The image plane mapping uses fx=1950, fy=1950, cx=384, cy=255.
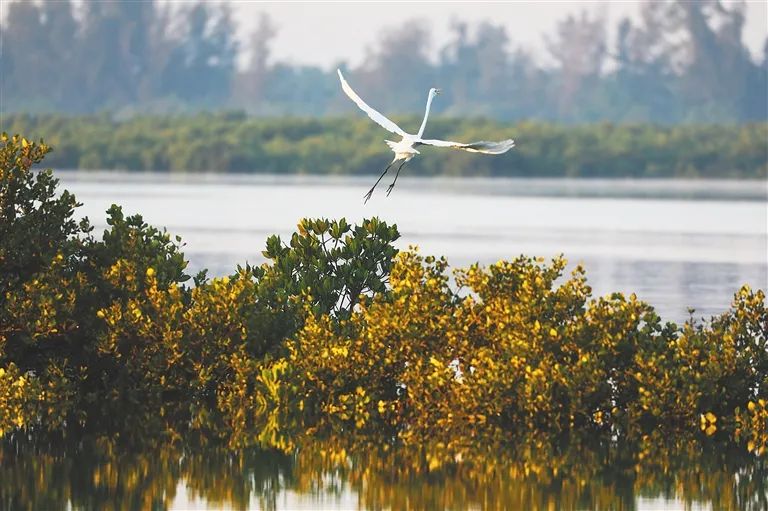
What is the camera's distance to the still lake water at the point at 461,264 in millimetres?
14742

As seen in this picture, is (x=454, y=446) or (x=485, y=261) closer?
(x=454, y=446)

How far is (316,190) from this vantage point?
7044cm

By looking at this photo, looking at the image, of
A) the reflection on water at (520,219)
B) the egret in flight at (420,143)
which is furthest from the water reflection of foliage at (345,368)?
the reflection on water at (520,219)

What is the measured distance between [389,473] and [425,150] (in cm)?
7665

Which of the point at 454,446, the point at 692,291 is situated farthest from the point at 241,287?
the point at 692,291

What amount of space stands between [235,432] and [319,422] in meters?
0.77

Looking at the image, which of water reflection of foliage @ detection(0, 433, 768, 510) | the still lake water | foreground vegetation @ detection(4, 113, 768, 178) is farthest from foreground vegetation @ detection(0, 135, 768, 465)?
foreground vegetation @ detection(4, 113, 768, 178)

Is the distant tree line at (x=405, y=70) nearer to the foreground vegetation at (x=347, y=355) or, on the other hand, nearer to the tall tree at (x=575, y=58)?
the tall tree at (x=575, y=58)

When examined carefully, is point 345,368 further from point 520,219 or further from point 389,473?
point 520,219

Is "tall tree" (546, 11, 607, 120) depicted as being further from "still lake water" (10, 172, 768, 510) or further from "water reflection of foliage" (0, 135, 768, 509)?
"water reflection of foliage" (0, 135, 768, 509)

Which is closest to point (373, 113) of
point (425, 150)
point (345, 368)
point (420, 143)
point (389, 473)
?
point (420, 143)

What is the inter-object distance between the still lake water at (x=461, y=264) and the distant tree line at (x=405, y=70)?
181ft

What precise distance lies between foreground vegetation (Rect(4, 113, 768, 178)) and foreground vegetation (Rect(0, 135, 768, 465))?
68.4 meters

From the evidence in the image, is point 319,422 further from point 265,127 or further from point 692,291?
point 265,127
